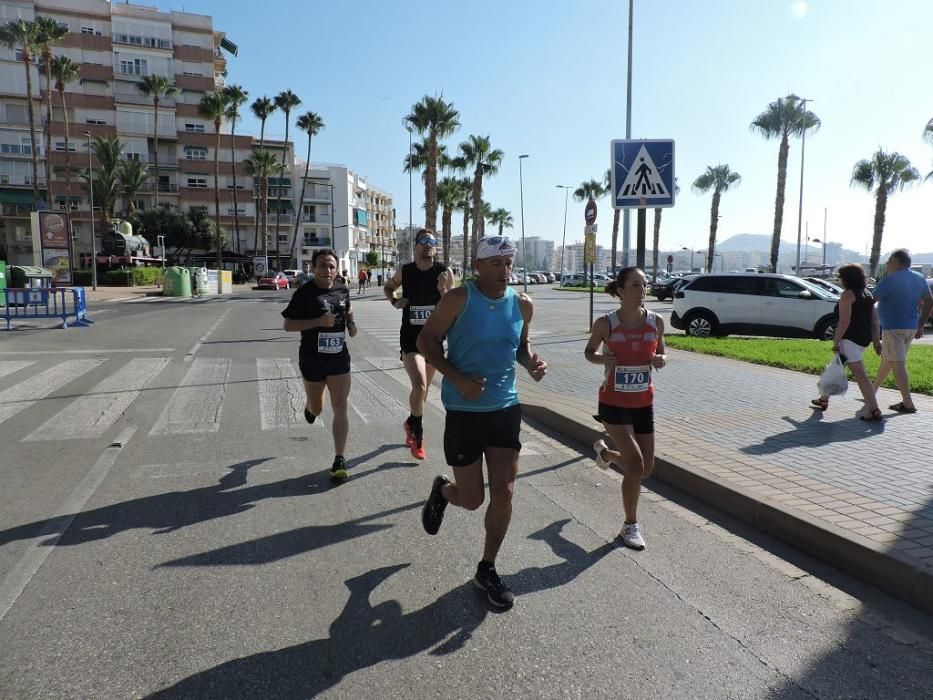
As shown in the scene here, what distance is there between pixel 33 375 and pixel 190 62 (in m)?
77.4

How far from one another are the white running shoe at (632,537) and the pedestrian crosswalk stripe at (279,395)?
4.10 meters

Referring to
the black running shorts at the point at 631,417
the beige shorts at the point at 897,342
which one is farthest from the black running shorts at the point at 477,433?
the beige shorts at the point at 897,342

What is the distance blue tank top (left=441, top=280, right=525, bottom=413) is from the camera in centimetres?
336

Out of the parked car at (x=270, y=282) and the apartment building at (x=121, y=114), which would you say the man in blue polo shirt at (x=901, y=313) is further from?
the apartment building at (x=121, y=114)

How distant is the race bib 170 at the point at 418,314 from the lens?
6.12 m

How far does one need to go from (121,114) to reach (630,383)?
82.1 m

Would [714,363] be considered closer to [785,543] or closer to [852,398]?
[852,398]

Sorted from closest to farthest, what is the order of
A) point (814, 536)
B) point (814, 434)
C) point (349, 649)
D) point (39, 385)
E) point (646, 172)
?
point (349, 649) < point (814, 536) < point (814, 434) < point (646, 172) < point (39, 385)

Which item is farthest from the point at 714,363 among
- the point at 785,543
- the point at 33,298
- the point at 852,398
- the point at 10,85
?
the point at 10,85

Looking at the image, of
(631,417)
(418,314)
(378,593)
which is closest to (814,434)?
(631,417)

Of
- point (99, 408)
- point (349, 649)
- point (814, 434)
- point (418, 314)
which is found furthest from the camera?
point (99, 408)

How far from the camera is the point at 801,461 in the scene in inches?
216

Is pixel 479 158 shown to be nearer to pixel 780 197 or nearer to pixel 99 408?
pixel 780 197

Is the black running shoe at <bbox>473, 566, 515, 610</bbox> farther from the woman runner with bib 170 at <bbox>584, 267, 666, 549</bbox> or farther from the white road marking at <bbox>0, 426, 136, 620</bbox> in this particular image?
the white road marking at <bbox>0, 426, 136, 620</bbox>
